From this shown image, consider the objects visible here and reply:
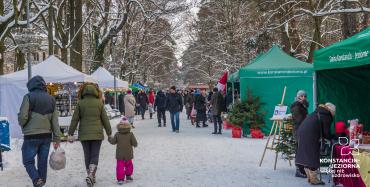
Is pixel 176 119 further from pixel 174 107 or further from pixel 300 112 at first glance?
pixel 300 112

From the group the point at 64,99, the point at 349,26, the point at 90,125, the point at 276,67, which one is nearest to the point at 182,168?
the point at 90,125


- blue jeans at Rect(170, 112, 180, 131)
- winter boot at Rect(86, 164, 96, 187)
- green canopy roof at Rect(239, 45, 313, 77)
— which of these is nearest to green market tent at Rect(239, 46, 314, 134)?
green canopy roof at Rect(239, 45, 313, 77)

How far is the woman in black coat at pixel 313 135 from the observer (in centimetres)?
802

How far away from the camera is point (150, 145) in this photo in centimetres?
1525

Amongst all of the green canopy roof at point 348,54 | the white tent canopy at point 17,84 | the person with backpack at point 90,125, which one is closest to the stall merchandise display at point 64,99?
the white tent canopy at point 17,84

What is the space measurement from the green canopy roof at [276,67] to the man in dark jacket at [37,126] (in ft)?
33.2

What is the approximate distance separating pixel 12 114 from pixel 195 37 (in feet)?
94.2

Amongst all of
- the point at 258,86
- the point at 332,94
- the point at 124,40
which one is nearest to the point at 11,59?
the point at 124,40

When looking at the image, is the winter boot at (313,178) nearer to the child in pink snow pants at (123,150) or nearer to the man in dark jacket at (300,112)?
the man in dark jacket at (300,112)

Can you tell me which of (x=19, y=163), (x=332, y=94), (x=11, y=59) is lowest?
(x=19, y=163)

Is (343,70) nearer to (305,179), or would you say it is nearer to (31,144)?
(305,179)

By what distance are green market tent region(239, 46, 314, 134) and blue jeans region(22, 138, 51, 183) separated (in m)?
10.3

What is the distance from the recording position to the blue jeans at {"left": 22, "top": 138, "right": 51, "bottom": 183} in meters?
7.71

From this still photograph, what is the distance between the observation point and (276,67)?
17156 mm
